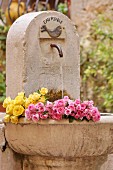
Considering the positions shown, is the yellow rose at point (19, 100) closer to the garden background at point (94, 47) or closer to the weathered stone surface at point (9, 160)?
the weathered stone surface at point (9, 160)

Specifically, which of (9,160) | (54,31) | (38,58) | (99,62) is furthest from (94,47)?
(9,160)

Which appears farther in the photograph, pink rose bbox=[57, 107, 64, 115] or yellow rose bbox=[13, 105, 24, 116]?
yellow rose bbox=[13, 105, 24, 116]

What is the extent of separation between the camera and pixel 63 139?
344 centimetres

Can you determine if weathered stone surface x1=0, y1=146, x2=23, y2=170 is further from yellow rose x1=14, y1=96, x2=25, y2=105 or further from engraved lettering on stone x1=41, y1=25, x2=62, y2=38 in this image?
engraved lettering on stone x1=41, y1=25, x2=62, y2=38

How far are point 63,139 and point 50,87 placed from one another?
27.3 inches

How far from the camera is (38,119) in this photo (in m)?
3.45

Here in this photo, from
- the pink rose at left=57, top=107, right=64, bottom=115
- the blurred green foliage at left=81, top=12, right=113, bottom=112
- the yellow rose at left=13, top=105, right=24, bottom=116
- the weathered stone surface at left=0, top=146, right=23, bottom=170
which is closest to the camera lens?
the pink rose at left=57, top=107, right=64, bottom=115

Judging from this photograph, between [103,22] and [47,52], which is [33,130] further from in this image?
[103,22]

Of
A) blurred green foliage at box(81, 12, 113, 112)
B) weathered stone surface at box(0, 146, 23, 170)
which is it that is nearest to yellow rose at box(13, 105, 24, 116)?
weathered stone surface at box(0, 146, 23, 170)

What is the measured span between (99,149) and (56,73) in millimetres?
769

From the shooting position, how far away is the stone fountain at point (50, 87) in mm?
3471

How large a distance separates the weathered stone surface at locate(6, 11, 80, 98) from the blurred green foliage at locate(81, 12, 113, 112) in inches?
79.6

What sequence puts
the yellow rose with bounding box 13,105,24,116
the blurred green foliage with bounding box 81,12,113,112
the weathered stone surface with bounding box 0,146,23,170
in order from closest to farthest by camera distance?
the yellow rose with bounding box 13,105,24,116 < the weathered stone surface with bounding box 0,146,23,170 < the blurred green foliage with bounding box 81,12,113,112

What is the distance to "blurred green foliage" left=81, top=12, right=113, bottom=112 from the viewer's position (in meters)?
6.42
